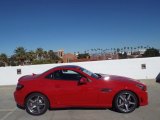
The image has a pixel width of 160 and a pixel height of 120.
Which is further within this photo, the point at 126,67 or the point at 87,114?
the point at 126,67

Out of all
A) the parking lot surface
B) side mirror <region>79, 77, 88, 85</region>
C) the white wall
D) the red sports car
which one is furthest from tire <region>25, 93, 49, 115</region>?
the white wall

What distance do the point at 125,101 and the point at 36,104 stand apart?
267 centimetres

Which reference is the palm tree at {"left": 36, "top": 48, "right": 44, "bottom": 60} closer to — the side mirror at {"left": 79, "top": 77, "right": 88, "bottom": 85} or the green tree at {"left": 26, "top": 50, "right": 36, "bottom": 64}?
the green tree at {"left": 26, "top": 50, "right": 36, "bottom": 64}

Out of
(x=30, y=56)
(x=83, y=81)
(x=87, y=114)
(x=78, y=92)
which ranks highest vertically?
(x=30, y=56)

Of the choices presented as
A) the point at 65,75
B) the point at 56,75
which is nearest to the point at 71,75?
the point at 65,75

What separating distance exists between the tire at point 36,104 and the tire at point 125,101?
2.11m

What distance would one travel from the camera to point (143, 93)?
774 cm

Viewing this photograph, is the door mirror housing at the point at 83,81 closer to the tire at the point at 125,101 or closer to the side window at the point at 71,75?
the side window at the point at 71,75

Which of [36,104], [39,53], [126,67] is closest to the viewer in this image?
[36,104]

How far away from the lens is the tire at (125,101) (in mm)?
7668

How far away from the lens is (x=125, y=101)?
25.2 ft

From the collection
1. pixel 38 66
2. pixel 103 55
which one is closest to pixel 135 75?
pixel 38 66

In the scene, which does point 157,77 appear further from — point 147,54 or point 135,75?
point 147,54

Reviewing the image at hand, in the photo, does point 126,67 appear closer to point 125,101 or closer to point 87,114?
point 125,101
